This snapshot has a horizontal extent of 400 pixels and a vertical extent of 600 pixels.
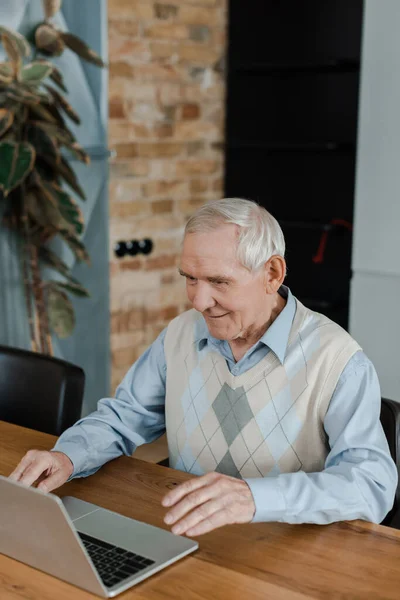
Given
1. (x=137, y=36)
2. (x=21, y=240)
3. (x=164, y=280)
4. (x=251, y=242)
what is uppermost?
(x=137, y=36)

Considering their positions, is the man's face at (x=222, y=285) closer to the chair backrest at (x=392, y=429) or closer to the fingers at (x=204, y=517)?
the chair backrest at (x=392, y=429)

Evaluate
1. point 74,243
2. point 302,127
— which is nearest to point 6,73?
point 74,243

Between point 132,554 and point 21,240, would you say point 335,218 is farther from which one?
point 132,554

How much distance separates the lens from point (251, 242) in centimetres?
177

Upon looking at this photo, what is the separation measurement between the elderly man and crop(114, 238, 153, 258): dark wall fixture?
2160 millimetres

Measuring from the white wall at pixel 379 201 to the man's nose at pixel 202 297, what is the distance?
6.90ft

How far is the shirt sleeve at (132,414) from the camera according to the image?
1930 mm

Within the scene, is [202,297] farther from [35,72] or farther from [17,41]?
[17,41]

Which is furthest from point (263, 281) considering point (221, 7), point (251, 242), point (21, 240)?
point (221, 7)

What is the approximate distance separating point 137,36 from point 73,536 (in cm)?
323

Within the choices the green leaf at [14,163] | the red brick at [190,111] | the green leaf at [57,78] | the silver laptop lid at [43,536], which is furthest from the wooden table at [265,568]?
the red brick at [190,111]

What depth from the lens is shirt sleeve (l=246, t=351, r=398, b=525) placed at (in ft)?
5.01

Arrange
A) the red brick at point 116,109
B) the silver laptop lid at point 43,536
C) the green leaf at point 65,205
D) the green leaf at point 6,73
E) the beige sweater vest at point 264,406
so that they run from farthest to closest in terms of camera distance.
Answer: the red brick at point 116,109 < the green leaf at point 65,205 < the green leaf at point 6,73 < the beige sweater vest at point 264,406 < the silver laptop lid at point 43,536

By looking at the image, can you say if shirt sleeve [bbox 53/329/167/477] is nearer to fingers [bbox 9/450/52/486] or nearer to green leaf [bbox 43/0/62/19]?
fingers [bbox 9/450/52/486]
